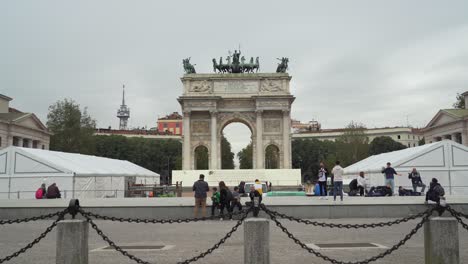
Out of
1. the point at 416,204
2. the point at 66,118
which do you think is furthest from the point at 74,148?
the point at 416,204

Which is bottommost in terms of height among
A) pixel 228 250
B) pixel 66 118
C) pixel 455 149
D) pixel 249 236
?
pixel 228 250

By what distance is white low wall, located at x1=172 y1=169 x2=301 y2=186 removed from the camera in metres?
56.0

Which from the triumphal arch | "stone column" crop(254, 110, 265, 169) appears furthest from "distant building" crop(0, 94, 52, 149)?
"stone column" crop(254, 110, 265, 169)

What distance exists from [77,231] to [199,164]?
3789 inches

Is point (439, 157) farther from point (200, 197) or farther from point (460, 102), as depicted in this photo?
point (460, 102)

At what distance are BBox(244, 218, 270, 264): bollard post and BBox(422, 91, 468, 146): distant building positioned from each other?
233ft

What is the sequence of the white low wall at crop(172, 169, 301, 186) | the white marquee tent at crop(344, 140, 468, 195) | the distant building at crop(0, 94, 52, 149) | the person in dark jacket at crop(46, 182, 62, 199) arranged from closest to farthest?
1. the person in dark jacket at crop(46, 182, 62, 199)
2. the white marquee tent at crop(344, 140, 468, 195)
3. the white low wall at crop(172, 169, 301, 186)
4. the distant building at crop(0, 94, 52, 149)

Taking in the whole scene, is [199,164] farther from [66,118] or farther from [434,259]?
[434,259]

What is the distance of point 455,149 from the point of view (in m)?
29.9

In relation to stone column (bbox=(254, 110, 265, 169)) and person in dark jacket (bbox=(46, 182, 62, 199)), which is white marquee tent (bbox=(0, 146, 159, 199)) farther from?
stone column (bbox=(254, 110, 265, 169))

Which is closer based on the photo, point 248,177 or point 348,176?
point 348,176

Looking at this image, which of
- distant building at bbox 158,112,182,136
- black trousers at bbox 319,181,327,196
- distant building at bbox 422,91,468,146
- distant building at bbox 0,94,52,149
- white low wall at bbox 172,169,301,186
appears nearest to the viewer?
black trousers at bbox 319,181,327,196

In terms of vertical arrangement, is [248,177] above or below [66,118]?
below

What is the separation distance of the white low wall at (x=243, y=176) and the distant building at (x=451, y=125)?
1203 inches
